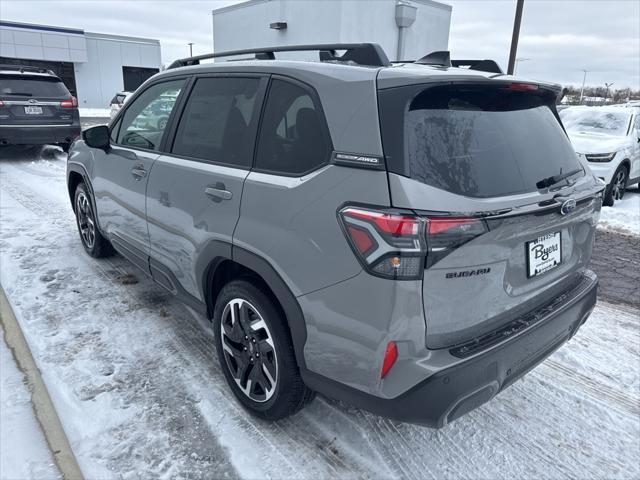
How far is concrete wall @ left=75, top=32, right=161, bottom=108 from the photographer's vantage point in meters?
34.7

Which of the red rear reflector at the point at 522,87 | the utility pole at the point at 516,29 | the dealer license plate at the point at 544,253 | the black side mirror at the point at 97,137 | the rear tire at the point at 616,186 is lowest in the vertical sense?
the rear tire at the point at 616,186

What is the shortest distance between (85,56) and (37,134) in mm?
28035

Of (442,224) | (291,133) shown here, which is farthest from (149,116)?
(442,224)

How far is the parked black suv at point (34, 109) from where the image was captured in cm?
949

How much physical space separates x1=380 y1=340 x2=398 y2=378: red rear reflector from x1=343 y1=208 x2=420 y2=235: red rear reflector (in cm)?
43

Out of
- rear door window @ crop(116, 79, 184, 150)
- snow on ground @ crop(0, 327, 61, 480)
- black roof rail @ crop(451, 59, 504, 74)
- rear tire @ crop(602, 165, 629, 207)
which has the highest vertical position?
black roof rail @ crop(451, 59, 504, 74)

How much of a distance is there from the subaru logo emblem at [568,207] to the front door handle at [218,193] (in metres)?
1.59

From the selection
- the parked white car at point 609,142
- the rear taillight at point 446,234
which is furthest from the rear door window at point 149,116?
the parked white car at point 609,142

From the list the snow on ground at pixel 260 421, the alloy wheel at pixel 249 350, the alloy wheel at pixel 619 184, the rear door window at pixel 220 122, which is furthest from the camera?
the alloy wheel at pixel 619 184

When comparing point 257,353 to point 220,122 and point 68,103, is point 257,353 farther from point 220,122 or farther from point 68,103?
point 68,103

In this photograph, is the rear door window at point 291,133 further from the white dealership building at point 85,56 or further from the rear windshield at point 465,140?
the white dealership building at point 85,56

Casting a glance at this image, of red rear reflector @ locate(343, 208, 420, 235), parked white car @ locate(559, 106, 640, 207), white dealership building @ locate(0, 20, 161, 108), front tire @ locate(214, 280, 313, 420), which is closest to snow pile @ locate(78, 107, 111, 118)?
white dealership building @ locate(0, 20, 161, 108)

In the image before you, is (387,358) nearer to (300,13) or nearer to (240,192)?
(240,192)

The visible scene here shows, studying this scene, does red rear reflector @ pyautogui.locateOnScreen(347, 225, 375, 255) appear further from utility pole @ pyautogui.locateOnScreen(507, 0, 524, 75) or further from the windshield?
utility pole @ pyautogui.locateOnScreen(507, 0, 524, 75)
